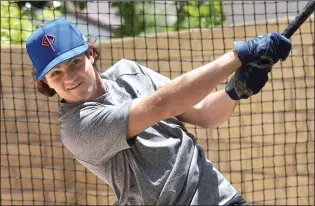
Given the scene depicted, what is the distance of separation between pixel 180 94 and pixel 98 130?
0.32 m

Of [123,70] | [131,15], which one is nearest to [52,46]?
[123,70]

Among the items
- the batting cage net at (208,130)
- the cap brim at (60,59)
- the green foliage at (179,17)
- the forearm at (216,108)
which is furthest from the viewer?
the green foliage at (179,17)

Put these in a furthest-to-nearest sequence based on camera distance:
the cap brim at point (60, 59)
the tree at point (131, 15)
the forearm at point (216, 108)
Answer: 1. the tree at point (131, 15)
2. the forearm at point (216, 108)
3. the cap brim at point (60, 59)

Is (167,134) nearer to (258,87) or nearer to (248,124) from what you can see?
(258,87)

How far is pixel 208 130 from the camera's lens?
4773mm

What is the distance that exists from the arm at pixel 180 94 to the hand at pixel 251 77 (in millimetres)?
57

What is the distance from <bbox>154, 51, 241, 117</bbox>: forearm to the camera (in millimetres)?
2363

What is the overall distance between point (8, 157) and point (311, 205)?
1.94 meters

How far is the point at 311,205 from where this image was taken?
15.9ft

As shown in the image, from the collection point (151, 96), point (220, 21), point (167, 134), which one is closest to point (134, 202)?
point (167, 134)

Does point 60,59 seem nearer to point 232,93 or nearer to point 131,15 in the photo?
point 232,93

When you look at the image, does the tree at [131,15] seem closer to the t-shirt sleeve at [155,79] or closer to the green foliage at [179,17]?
the green foliage at [179,17]

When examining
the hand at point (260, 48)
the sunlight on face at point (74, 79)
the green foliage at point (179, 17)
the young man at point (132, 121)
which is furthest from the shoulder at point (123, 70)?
the green foliage at point (179, 17)

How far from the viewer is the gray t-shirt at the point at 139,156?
8.36ft
